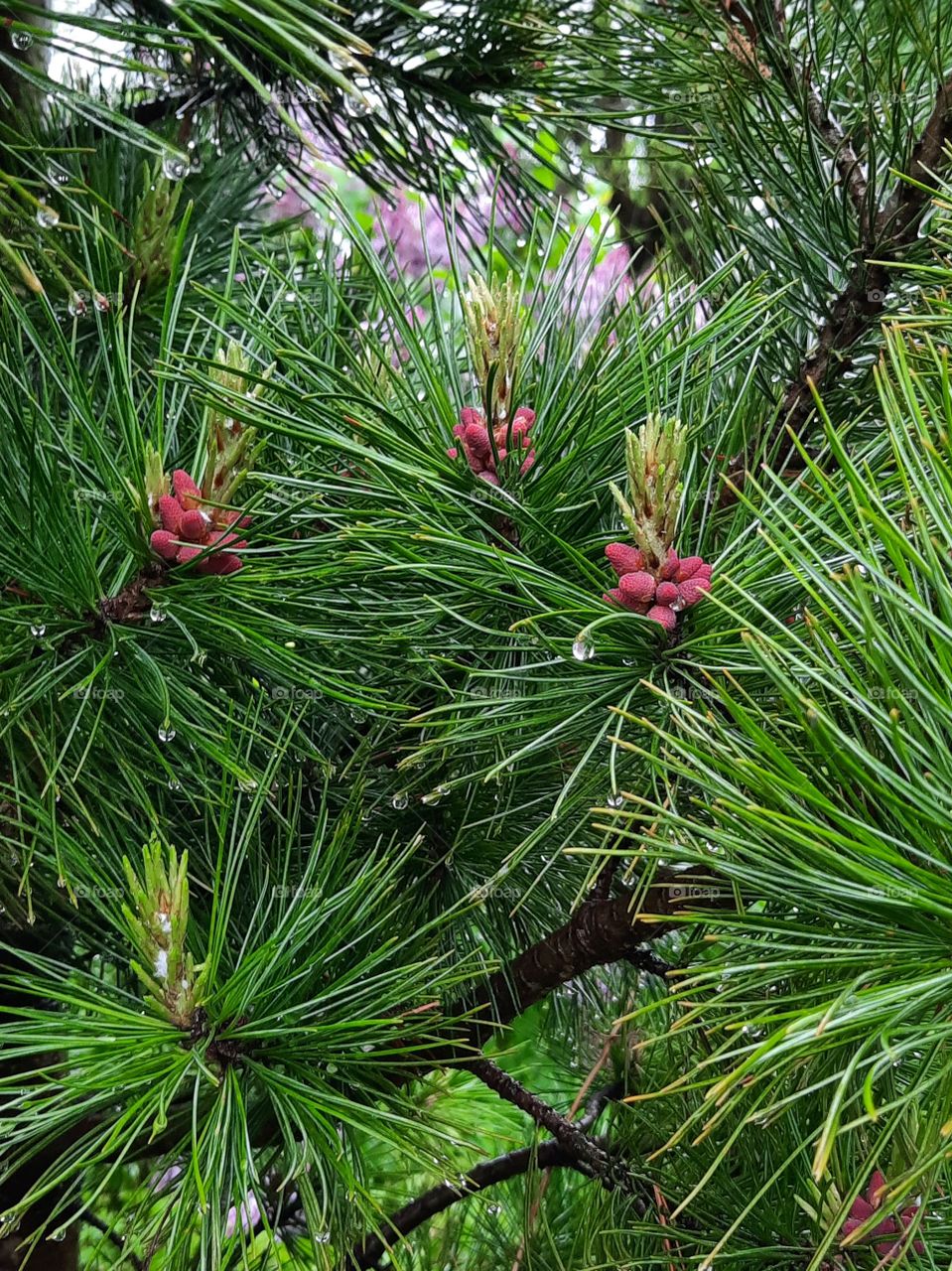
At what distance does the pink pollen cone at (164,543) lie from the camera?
0.40 meters

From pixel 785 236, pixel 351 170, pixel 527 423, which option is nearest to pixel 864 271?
pixel 785 236

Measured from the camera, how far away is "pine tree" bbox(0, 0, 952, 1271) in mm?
275

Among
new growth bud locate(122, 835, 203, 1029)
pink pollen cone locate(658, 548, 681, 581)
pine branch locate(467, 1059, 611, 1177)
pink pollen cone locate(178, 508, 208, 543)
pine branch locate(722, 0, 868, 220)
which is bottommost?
pine branch locate(467, 1059, 611, 1177)

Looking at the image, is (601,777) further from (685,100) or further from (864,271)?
(685,100)

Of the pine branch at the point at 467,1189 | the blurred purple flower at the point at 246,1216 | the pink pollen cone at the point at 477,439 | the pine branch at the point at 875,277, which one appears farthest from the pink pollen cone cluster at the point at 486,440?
the pine branch at the point at 467,1189

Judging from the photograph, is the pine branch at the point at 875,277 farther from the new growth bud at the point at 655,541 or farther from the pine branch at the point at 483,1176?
the pine branch at the point at 483,1176

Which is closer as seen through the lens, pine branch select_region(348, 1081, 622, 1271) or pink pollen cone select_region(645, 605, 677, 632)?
pink pollen cone select_region(645, 605, 677, 632)

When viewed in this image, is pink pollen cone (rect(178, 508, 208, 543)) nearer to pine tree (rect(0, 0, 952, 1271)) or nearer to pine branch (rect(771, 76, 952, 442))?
pine tree (rect(0, 0, 952, 1271))

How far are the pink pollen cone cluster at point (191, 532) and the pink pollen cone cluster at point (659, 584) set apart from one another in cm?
13

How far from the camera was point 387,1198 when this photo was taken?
0.80 m

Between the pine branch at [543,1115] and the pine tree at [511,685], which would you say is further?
the pine branch at [543,1115]

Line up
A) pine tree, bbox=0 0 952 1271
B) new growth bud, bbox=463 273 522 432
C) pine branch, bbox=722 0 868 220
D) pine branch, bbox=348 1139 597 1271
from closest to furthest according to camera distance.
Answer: pine tree, bbox=0 0 952 1271 → new growth bud, bbox=463 273 522 432 → pine branch, bbox=722 0 868 220 → pine branch, bbox=348 1139 597 1271

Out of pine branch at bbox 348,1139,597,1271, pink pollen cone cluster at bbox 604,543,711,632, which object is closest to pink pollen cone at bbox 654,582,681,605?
pink pollen cone cluster at bbox 604,543,711,632

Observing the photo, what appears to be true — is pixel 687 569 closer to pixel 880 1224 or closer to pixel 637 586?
pixel 637 586
